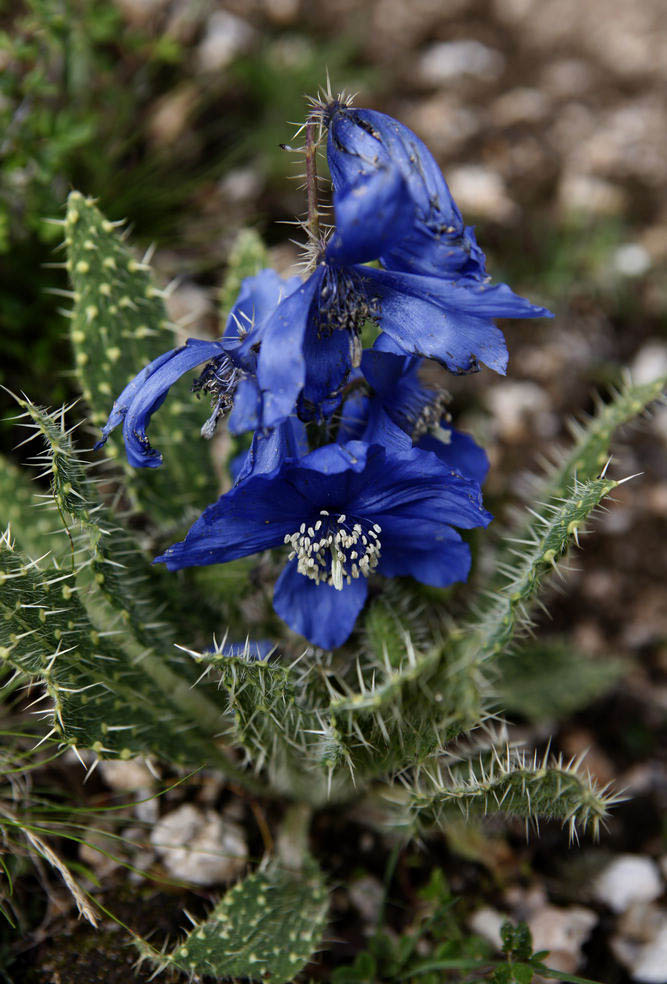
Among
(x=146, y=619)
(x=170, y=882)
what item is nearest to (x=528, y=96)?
(x=146, y=619)

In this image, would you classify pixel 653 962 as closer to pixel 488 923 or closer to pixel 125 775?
pixel 488 923

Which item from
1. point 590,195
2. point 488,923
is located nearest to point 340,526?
point 488,923

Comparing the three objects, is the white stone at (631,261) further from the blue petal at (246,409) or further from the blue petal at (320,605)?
the blue petal at (246,409)

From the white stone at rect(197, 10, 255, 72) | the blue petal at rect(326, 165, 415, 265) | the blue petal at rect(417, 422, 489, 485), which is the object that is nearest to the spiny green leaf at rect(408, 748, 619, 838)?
the blue petal at rect(417, 422, 489, 485)

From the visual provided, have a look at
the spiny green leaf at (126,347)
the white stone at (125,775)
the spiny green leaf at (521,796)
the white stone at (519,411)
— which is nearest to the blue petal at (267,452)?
the spiny green leaf at (126,347)

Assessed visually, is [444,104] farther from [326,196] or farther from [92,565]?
[92,565]

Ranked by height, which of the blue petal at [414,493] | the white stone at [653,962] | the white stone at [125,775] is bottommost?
the white stone at [653,962]

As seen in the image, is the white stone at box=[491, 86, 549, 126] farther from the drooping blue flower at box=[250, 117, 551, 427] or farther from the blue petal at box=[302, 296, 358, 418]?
the blue petal at box=[302, 296, 358, 418]
